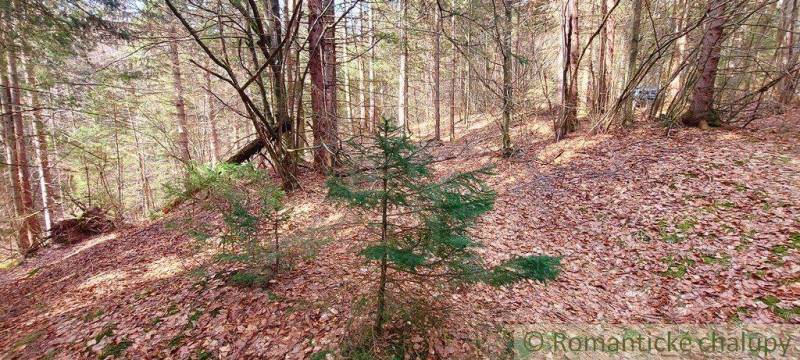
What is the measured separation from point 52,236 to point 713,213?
15.2 meters

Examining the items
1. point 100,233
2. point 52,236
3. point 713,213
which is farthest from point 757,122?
point 52,236

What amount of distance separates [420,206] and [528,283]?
2.80 meters

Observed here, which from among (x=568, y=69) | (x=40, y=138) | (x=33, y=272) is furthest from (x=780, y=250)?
(x=40, y=138)

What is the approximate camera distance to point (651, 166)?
6906mm

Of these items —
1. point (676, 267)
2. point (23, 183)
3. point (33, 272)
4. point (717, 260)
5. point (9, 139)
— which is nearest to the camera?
point (717, 260)

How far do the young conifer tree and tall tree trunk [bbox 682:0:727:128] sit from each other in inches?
327

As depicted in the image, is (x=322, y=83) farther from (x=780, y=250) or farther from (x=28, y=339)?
(x=780, y=250)

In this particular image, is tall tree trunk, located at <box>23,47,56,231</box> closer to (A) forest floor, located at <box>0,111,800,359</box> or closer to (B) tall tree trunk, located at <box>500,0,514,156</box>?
(A) forest floor, located at <box>0,111,800,359</box>

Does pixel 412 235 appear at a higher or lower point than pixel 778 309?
higher

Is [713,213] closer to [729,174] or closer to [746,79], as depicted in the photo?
[729,174]

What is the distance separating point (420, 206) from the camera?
8.84 ft

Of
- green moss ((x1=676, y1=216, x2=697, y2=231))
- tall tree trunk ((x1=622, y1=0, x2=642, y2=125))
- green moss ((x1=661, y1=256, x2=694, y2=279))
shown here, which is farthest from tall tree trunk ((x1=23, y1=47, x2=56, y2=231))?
tall tree trunk ((x1=622, y1=0, x2=642, y2=125))

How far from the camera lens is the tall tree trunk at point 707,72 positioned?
7.20m

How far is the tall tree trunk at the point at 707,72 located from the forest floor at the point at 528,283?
517 millimetres
